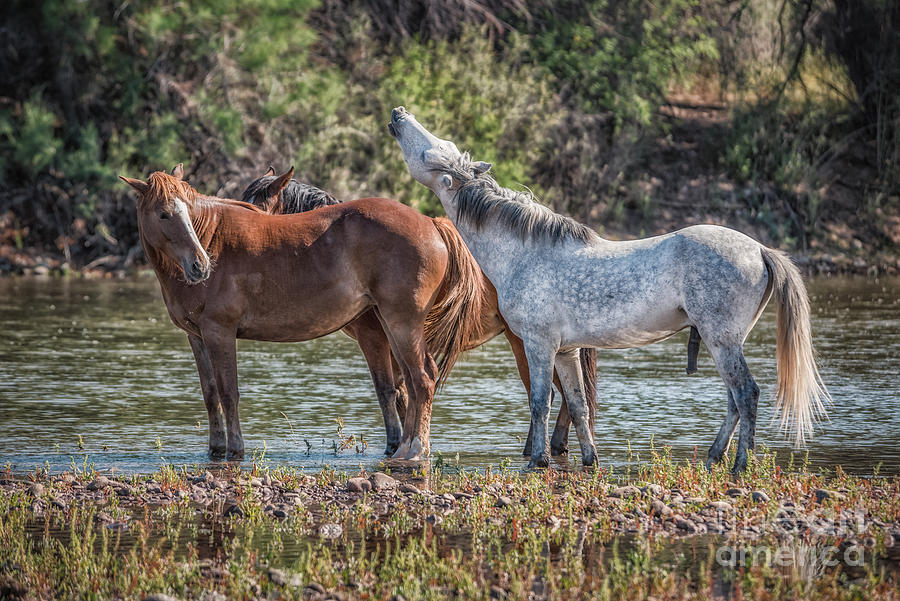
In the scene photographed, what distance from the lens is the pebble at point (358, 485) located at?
691 centimetres

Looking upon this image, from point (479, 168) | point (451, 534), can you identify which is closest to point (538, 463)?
point (451, 534)

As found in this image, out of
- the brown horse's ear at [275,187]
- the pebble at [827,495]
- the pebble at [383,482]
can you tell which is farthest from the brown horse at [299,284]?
the pebble at [827,495]

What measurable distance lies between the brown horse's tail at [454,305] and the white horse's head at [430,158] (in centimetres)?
57

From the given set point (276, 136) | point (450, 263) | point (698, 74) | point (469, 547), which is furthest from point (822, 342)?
point (698, 74)

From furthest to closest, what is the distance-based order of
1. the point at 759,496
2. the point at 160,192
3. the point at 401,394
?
the point at 401,394 < the point at 160,192 < the point at 759,496

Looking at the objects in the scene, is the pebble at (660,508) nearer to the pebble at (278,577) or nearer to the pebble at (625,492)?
the pebble at (625,492)

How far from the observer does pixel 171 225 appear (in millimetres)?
7617

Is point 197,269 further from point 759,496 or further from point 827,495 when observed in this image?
point 827,495

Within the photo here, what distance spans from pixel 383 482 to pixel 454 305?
1828 mm

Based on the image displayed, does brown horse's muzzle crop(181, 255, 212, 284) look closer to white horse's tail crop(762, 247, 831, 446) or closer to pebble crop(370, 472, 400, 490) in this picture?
pebble crop(370, 472, 400, 490)

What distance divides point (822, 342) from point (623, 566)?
10.1m

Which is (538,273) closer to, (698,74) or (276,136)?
(276,136)

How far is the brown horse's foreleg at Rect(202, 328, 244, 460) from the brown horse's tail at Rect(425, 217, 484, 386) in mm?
1458

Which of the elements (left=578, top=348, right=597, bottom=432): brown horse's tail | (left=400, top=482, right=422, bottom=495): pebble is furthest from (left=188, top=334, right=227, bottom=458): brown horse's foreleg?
(left=578, top=348, right=597, bottom=432): brown horse's tail
